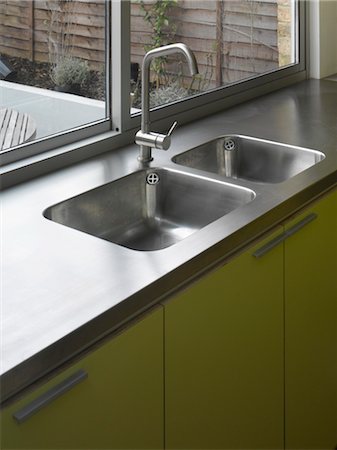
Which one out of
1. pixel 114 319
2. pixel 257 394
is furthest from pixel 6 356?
pixel 257 394

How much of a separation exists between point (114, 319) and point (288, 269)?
72 centimetres

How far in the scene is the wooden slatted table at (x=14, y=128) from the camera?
2141 mm

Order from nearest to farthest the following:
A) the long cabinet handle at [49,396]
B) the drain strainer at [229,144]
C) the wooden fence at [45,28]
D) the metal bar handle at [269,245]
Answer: the long cabinet handle at [49,396] < the metal bar handle at [269,245] < the wooden fence at [45,28] < the drain strainer at [229,144]

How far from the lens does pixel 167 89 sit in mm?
2732

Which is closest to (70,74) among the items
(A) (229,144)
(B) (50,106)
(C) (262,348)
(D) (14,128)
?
(B) (50,106)

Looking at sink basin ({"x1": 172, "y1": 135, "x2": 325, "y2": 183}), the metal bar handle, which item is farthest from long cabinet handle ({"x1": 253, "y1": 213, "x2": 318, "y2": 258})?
sink basin ({"x1": 172, "y1": 135, "x2": 325, "y2": 183})

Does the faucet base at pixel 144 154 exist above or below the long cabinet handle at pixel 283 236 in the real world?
above

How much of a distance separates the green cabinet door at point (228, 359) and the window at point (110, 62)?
0.69 metres

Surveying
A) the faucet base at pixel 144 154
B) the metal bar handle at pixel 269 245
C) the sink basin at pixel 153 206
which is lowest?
the metal bar handle at pixel 269 245

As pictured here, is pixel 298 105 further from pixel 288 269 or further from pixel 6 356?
pixel 6 356

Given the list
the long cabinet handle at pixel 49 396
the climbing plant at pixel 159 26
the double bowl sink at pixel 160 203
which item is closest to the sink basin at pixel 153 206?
the double bowl sink at pixel 160 203

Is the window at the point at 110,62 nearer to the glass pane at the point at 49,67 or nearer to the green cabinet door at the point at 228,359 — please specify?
the glass pane at the point at 49,67

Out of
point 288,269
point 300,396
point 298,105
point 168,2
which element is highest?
point 168,2

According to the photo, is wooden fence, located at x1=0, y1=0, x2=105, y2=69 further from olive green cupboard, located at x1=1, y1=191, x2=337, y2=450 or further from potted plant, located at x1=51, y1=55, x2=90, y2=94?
olive green cupboard, located at x1=1, y1=191, x2=337, y2=450
